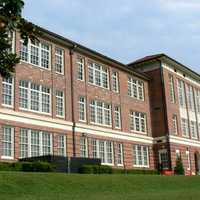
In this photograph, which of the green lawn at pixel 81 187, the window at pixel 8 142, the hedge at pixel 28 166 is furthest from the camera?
the window at pixel 8 142

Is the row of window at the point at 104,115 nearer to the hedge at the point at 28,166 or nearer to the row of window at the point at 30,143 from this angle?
the row of window at the point at 30,143

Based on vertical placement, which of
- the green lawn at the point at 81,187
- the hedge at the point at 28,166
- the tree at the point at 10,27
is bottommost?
the green lawn at the point at 81,187

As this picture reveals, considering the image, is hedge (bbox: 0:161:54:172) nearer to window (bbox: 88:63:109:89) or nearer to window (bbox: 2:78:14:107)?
window (bbox: 2:78:14:107)

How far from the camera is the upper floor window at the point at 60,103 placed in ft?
114

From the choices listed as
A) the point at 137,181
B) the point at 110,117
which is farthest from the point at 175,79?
the point at 137,181

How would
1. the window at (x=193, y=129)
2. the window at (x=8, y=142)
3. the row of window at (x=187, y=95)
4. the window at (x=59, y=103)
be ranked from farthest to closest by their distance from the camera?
the window at (x=193, y=129)
the row of window at (x=187, y=95)
the window at (x=59, y=103)
the window at (x=8, y=142)

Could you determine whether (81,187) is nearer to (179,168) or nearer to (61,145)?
(61,145)

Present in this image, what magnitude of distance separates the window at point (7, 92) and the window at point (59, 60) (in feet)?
20.3

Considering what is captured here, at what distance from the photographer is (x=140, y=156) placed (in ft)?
149

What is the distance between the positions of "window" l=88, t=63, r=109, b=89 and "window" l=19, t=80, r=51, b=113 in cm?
710

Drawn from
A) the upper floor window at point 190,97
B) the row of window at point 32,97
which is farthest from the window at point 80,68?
the upper floor window at point 190,97

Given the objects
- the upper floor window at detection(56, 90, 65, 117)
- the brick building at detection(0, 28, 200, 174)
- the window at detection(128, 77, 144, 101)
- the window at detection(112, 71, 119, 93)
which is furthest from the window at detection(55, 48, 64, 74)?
the window at detection(128, 77, 144, 101)

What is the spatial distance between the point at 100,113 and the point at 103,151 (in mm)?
3726

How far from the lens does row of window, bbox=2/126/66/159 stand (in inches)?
1150
